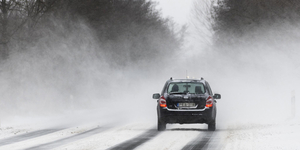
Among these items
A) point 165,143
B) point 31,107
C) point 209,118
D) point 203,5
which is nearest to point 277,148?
point 165,143

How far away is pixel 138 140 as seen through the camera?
1335 centimetres

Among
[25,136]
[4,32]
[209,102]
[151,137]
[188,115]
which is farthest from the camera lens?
[4,32]

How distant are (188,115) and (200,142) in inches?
115

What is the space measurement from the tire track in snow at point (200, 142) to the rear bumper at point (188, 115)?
24.4 inches

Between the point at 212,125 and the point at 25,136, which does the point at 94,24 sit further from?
the point at 25,136

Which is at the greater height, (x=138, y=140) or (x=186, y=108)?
(x=186, y=108)

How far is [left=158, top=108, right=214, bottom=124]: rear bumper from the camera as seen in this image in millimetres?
15719

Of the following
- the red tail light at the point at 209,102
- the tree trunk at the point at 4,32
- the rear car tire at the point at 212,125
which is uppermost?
the tree trunk at the point at 4,32

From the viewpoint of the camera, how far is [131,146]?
12.0 m

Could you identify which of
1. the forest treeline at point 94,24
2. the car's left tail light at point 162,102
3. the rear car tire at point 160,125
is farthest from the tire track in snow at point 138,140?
the forest treeline at point 94,24

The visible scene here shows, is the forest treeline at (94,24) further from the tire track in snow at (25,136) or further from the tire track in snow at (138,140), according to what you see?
the tire track in snow at (138,140)

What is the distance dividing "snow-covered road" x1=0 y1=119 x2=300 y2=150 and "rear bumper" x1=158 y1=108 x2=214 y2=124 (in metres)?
0.34

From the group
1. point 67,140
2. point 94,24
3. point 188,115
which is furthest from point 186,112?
point 94,24

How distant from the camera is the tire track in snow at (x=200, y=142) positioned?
38.7 ft
